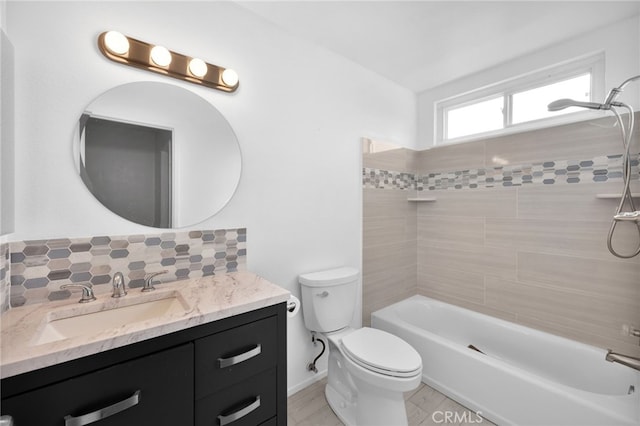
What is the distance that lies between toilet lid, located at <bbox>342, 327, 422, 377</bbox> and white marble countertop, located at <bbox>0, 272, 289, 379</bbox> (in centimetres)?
67

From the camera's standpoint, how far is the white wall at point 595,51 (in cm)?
170

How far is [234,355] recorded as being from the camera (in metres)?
1.05

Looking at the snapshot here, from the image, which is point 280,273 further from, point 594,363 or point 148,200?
point 594,363

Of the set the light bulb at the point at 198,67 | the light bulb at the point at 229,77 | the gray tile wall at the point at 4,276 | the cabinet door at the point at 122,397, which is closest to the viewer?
the cabinet door at the point at 122,397

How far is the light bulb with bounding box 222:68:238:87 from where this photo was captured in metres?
1.53

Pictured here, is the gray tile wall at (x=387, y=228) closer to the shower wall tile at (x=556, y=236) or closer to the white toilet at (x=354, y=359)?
the white toilet at (x=354, y=359)

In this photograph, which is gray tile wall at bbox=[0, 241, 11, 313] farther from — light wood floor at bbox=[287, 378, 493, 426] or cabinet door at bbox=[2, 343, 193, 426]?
light wood floor at bbox=[287, 378, 493, 426]

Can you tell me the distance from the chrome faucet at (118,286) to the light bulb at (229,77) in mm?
1126

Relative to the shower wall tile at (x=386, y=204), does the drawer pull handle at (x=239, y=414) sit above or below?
below

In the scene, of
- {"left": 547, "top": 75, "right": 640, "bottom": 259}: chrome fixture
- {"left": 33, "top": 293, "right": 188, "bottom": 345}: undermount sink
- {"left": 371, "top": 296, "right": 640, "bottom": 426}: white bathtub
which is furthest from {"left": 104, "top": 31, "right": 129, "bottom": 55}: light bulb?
{"left": 371, "top": 296, "right": 640, "bottom": 426}: white bathtub

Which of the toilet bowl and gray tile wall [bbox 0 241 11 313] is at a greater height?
gray tile wall [bbox 0 241 11 313]

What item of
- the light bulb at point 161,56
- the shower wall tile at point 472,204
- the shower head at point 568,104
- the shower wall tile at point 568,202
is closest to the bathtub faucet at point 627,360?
the shower wall tile at point 568,202

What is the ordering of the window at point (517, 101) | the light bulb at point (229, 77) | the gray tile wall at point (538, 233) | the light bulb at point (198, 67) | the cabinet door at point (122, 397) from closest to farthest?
the cabinet door at point (122, 397), the light bulb at point (198, 67), the light bulb at point (229, 77), the gray tile wall at point (538, 233), the window at point (517, 101)

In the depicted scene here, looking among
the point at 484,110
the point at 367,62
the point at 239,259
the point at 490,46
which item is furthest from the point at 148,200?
the point at 484,110
